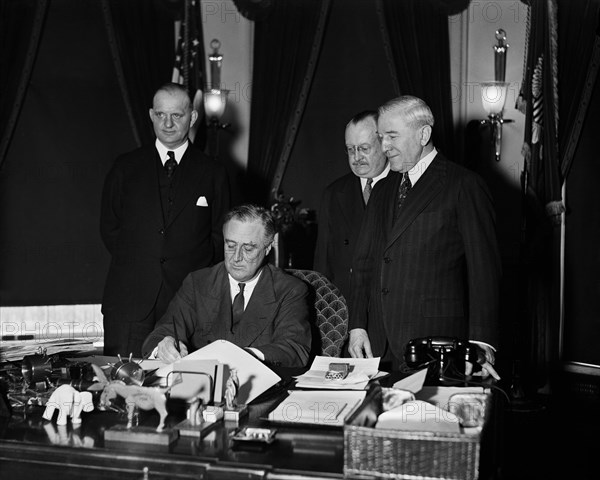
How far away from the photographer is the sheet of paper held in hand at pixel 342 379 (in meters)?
2.90

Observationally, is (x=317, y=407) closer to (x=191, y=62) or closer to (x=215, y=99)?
(x=215, y=99)

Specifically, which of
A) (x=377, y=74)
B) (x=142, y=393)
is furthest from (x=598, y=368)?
(x=142, y=393)

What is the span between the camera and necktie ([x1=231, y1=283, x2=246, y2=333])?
11.8 feet

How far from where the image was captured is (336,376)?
3.00 m

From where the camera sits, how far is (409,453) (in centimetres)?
204

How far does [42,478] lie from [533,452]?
3.67 m

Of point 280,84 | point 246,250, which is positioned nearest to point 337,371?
point 246,250

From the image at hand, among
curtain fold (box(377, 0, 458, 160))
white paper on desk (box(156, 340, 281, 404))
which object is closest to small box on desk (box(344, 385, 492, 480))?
white paper on desk (box(156, 340, 281, 404))

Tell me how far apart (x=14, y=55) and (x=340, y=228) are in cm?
432

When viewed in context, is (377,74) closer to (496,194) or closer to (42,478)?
(496,194)

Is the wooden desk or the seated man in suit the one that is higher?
the seated man in suit

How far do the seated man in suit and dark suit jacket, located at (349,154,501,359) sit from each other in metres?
0.41

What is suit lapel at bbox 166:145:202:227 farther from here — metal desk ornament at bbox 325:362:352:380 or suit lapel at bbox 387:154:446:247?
metal desk ornament at bbox 325:362:352:380

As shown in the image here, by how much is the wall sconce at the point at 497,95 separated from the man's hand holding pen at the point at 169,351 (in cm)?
451
